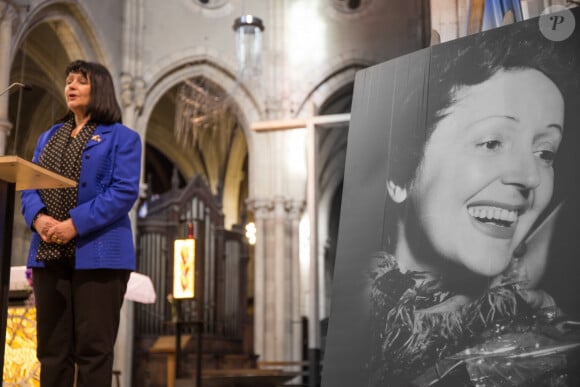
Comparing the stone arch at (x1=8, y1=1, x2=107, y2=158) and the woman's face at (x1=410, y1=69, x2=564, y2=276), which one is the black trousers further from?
the stone arch at (x1=8, y1=1, x2=107, y2=158)

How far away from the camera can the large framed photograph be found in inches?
122

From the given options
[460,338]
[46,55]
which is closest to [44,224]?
[460,338]

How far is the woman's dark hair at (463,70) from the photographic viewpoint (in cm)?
325

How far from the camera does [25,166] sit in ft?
8.43

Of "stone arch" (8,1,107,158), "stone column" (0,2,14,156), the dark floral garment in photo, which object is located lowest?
the dark floral garment in photo

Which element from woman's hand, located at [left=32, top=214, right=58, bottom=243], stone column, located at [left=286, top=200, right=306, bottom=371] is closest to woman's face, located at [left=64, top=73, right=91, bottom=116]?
woman's hand, located at [left=32, top=214, right=58, bottom=243]

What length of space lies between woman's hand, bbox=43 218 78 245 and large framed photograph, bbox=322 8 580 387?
4.33ft

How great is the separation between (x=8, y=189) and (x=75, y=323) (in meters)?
0.56

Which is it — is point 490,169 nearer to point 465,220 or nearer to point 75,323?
point 465,220

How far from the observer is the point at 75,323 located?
291cm

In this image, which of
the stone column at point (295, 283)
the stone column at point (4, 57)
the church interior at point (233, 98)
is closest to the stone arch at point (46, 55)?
the church interior at point (233, 98)

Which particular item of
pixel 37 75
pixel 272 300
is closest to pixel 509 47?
pixel 272 300

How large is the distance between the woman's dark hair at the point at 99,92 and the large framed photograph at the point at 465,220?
4.20 feet

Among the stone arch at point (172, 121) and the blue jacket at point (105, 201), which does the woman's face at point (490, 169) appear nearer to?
the blue jacket at point (105, 201)
